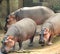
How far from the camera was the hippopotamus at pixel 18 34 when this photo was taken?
25.2 ft

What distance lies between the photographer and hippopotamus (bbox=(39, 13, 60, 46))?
27.2ft

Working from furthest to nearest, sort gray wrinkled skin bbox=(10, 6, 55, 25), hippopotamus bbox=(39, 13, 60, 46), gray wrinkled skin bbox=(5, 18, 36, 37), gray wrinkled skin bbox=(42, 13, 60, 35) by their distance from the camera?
1. gray wrinkled skin bbox=(10, 6, 55, 25)
2. gray wrinkled skin bbox=(42, 13, 60, 35)
3. hippopotamus bbox=(39, 13, 60, 46)
4. gray wrinkled skin bbox=(5, 18, 36, 37)

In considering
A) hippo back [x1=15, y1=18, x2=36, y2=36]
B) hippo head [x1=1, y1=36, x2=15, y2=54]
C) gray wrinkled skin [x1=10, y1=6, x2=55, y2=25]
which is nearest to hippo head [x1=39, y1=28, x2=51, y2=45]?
hippo back [x1=15, y1=18, x2=36, y2=36]

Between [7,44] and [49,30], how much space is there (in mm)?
1607

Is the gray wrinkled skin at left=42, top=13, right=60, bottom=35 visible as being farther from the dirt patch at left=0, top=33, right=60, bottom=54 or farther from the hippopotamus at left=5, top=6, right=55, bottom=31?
the hippopotamus at left=5, top=6, right=55, bottom=31

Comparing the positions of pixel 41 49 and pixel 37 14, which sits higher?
pixel 37 14

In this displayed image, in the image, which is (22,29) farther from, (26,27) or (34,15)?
(34,15)

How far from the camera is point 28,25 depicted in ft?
28.1

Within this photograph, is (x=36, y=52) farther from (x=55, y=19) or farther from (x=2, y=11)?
(x=2, y=11)

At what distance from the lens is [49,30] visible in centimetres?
858

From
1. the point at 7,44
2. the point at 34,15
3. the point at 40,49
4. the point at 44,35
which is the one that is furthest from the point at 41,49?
the point at 34,15

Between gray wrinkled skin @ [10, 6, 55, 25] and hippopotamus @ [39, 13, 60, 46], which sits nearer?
hippopotamus @ [39, 13, 60, 46]

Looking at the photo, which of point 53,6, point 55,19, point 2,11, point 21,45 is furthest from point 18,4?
point 21,45

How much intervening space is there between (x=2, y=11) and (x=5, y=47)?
615 centimetres
